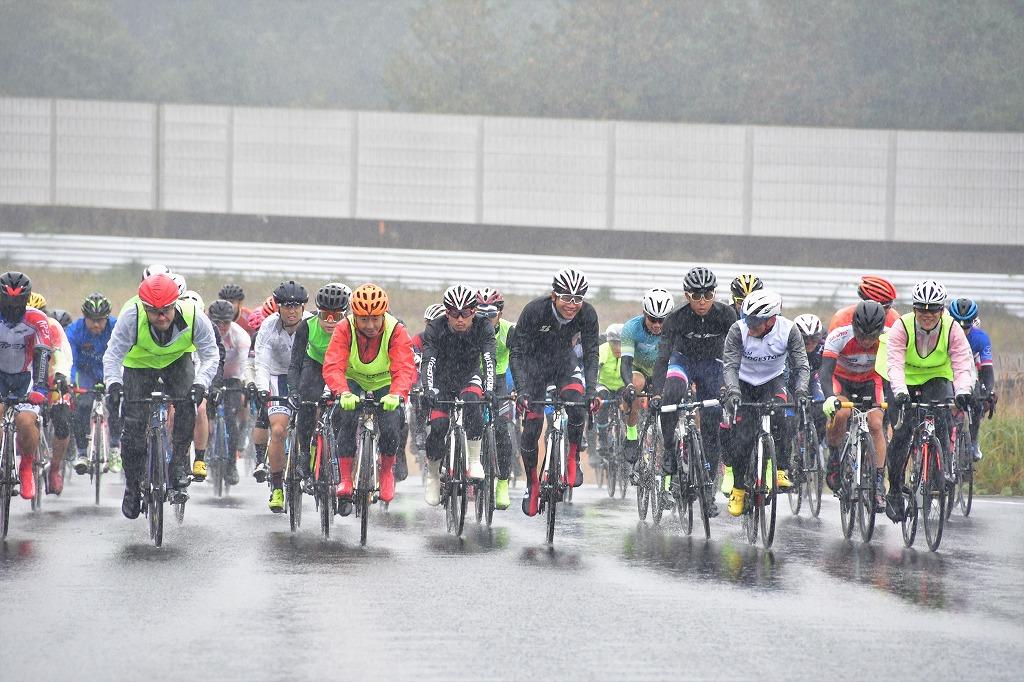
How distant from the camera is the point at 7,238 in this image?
125ft

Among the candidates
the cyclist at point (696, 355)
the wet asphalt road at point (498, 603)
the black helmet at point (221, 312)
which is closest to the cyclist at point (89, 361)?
the black helmet at point (221, 312)

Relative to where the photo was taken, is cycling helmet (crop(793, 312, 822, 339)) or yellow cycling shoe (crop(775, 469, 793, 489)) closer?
yellow cycling shoe (crop(775, 469, 793, 489))

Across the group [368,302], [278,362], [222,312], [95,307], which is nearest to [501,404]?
[278,362]

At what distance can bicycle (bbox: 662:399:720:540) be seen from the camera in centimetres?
1309

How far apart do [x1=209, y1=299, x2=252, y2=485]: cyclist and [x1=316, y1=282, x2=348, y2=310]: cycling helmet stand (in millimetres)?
3185

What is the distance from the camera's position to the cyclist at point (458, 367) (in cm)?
1328

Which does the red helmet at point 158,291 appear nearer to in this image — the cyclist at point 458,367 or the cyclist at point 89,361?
the cyclist at point 458,367

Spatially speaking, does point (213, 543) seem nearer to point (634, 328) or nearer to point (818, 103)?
point (634, 328)

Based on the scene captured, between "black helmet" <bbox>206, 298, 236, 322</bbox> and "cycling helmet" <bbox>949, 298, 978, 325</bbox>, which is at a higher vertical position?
"cycling helmet" <bbox>949, 298, 978, 325</bbox>

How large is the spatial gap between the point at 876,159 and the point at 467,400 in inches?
1080

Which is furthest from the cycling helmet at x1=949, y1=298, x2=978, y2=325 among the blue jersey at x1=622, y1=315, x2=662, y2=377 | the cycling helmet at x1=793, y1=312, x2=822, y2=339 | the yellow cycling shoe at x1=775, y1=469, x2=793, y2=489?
the yellow cycling shoe at x1=775, y1=469, x2=793, y2=489

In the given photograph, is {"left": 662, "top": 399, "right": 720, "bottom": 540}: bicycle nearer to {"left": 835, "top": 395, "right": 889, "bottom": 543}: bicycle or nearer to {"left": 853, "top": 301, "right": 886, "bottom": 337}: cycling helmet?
{"left": 835, "top": 395, "right": 889, "bottom": 543}: bicycle

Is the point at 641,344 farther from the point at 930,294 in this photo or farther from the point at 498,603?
the point at 498,603

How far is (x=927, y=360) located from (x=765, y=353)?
1.23 meters
